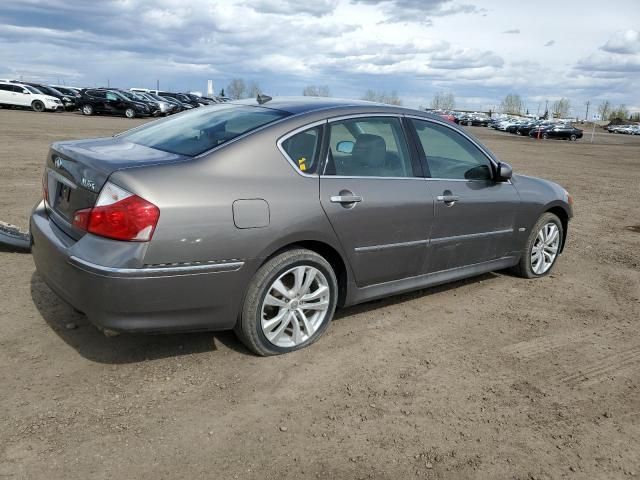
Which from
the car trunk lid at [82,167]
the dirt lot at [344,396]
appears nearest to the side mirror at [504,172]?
the dirt lot at [344,396]

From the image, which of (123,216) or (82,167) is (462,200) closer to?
(123,216)

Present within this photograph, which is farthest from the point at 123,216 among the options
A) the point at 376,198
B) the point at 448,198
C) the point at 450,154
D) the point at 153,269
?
the point at 450,154

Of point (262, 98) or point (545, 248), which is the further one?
point (545, 248)

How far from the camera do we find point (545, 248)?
19.2 ft

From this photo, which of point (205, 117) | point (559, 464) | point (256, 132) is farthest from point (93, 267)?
point (559, 464)

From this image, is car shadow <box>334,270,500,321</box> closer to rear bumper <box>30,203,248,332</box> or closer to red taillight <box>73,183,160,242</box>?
rear bumper <box>30,203,248,332</box>

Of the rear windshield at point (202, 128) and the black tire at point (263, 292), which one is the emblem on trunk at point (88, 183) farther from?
the black tire at point (263, 292)

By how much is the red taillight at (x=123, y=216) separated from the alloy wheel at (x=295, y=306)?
0.90 meters

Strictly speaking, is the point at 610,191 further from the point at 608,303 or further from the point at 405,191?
the point at 405,191

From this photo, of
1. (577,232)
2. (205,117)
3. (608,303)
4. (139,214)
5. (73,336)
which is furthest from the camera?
(577,232)

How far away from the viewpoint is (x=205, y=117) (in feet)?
13.8

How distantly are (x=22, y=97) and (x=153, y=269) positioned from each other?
3999cm

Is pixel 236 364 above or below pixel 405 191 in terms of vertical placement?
below

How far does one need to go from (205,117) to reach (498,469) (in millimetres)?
2996
